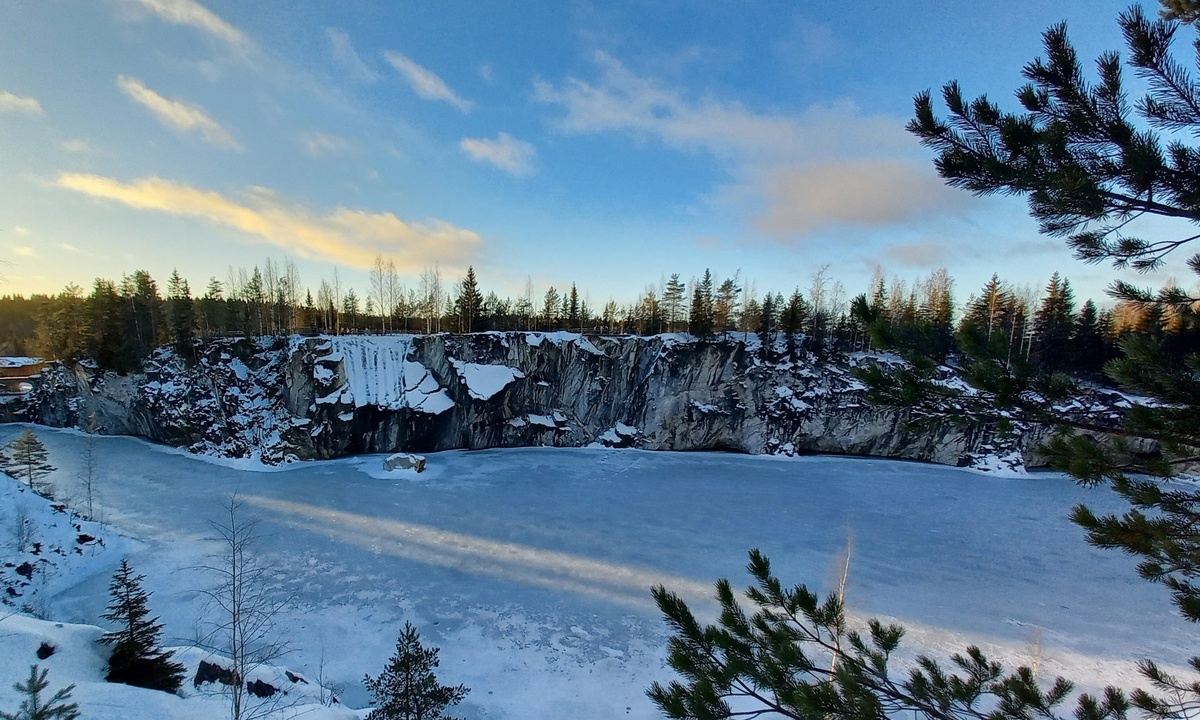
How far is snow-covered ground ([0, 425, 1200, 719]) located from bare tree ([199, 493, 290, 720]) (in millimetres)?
330

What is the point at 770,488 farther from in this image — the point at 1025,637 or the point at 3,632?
the point at 3,632

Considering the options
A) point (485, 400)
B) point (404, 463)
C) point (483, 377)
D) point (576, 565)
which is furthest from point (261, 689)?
point (483, 377)

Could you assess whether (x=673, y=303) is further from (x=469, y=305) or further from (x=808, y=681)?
(x=808, y=681)

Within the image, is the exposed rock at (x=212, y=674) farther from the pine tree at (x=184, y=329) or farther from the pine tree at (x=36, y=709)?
the pine tree at (x=184, y=329)

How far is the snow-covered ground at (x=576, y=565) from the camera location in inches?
323

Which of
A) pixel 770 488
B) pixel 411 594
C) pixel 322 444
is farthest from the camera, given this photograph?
pixel 322 444

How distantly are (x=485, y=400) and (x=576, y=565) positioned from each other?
1647cm

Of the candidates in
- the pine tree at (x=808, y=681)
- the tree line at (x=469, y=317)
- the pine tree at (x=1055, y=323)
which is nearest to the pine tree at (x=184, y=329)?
the tree line at (x=469, y=317)

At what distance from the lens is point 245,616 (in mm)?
9242

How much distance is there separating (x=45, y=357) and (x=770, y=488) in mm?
49959

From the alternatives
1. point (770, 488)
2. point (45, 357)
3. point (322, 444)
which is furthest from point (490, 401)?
point (45, 357)

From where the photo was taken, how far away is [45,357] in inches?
1272

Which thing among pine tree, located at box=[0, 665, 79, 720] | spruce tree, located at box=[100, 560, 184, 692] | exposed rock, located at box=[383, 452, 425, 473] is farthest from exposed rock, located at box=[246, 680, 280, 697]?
exposed rock, located at box=[383, 452, 425, 473]

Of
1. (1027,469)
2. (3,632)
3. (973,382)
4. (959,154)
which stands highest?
(959,154)
